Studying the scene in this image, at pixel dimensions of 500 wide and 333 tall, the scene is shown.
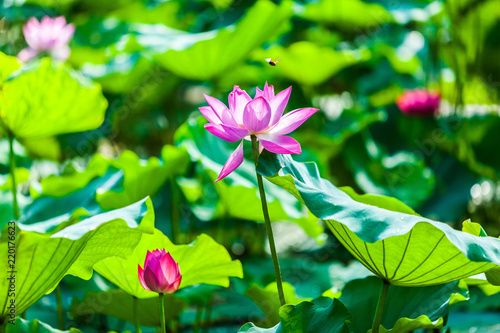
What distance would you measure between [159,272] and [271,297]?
27 centimetres

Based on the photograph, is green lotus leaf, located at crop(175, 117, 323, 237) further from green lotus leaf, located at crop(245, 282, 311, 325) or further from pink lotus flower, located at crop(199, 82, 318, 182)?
pink lotus flower, located at crop(199, 82, 318, 182)

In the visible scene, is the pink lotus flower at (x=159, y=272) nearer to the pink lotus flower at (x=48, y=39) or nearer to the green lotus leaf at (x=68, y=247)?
the green lotus leaf at (x=68, y=247)

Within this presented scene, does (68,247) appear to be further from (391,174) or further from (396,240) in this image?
(391,174)

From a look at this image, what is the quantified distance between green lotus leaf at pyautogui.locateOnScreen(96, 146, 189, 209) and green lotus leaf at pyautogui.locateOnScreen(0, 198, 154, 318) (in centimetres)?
35

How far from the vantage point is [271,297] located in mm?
938

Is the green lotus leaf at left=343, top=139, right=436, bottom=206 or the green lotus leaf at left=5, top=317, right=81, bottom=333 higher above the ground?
the green lotus leaf at left=5, top=317, right=81, bottom=333

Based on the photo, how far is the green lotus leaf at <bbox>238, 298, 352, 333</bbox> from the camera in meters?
0.73

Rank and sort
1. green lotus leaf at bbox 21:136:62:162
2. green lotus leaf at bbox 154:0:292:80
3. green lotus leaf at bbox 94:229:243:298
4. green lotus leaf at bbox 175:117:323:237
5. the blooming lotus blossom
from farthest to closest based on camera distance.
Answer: green lotus leaf at bbox 21:136:62:162, the blooming lotus blossom, green lotus leaf at bbox 154:0:292:80, green lotus leaf at bbox 175:117:323:237, green lotus leaf at bbox 94:229:243:298

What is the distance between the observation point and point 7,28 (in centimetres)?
262

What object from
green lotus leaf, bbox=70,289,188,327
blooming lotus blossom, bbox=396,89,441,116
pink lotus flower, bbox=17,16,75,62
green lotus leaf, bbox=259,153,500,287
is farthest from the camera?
blooming lotus blossom, bbox=396,89,441,116

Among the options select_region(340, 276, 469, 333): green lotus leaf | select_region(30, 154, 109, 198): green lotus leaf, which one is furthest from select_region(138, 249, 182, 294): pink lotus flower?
select_region(30, 154, 109, 198): green lotus leaf

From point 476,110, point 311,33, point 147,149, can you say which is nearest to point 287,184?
point 476,110

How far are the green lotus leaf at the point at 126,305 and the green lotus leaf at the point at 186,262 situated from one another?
0.11 meters

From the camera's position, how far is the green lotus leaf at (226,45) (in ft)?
4.95
